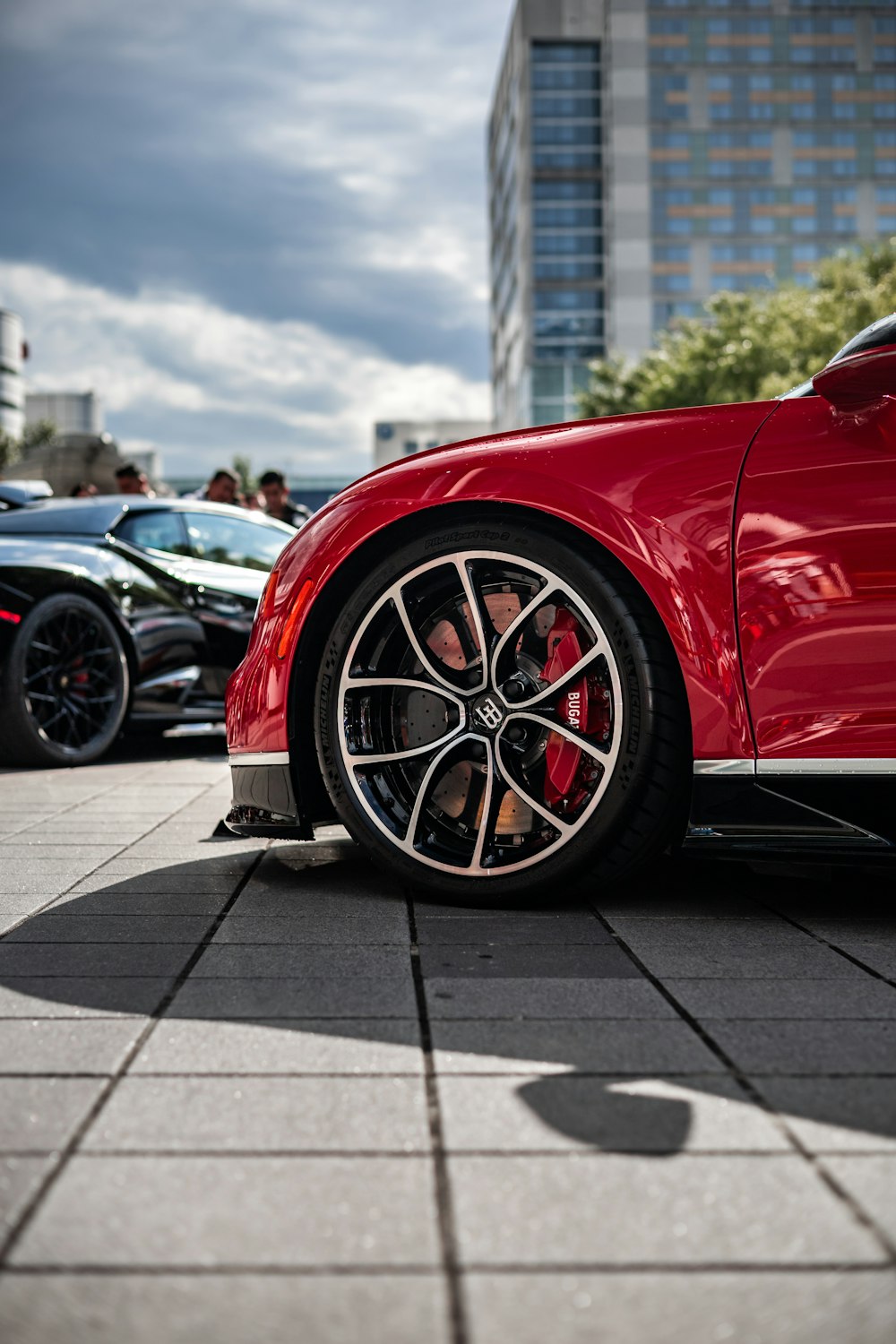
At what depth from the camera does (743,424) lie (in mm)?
3092

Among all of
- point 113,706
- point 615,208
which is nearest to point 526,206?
point 615,208

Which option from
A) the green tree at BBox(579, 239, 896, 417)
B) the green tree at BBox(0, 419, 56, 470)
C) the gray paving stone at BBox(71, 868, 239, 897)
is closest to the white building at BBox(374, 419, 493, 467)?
the green tree at BBox(0, 419, 56, 470)

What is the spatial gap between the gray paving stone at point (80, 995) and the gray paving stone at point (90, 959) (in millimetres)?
41

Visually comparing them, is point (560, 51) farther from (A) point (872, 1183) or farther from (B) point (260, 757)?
(A) point (872, 1183)

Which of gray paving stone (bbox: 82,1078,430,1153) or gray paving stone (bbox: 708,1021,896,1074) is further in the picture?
gray paving stone (bbox: 708,1021,896,1074)

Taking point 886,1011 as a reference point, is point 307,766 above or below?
above

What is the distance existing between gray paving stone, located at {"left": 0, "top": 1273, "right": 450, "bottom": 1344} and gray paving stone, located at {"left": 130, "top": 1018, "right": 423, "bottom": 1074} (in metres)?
0.66

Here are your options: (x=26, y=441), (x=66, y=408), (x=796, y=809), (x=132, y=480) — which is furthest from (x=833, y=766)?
(x=66, y=408)

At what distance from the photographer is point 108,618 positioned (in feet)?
22.7

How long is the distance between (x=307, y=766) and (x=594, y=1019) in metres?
1.38

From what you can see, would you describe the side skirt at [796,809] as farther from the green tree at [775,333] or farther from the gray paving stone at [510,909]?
the green tree at [775,333]

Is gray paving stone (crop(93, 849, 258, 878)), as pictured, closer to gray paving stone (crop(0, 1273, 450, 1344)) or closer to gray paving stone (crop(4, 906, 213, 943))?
gray paving stone (crop(4, 906, 213, 943))

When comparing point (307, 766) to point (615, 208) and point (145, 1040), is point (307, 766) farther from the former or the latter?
point (615, 208)

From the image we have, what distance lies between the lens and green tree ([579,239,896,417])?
3111 cm
